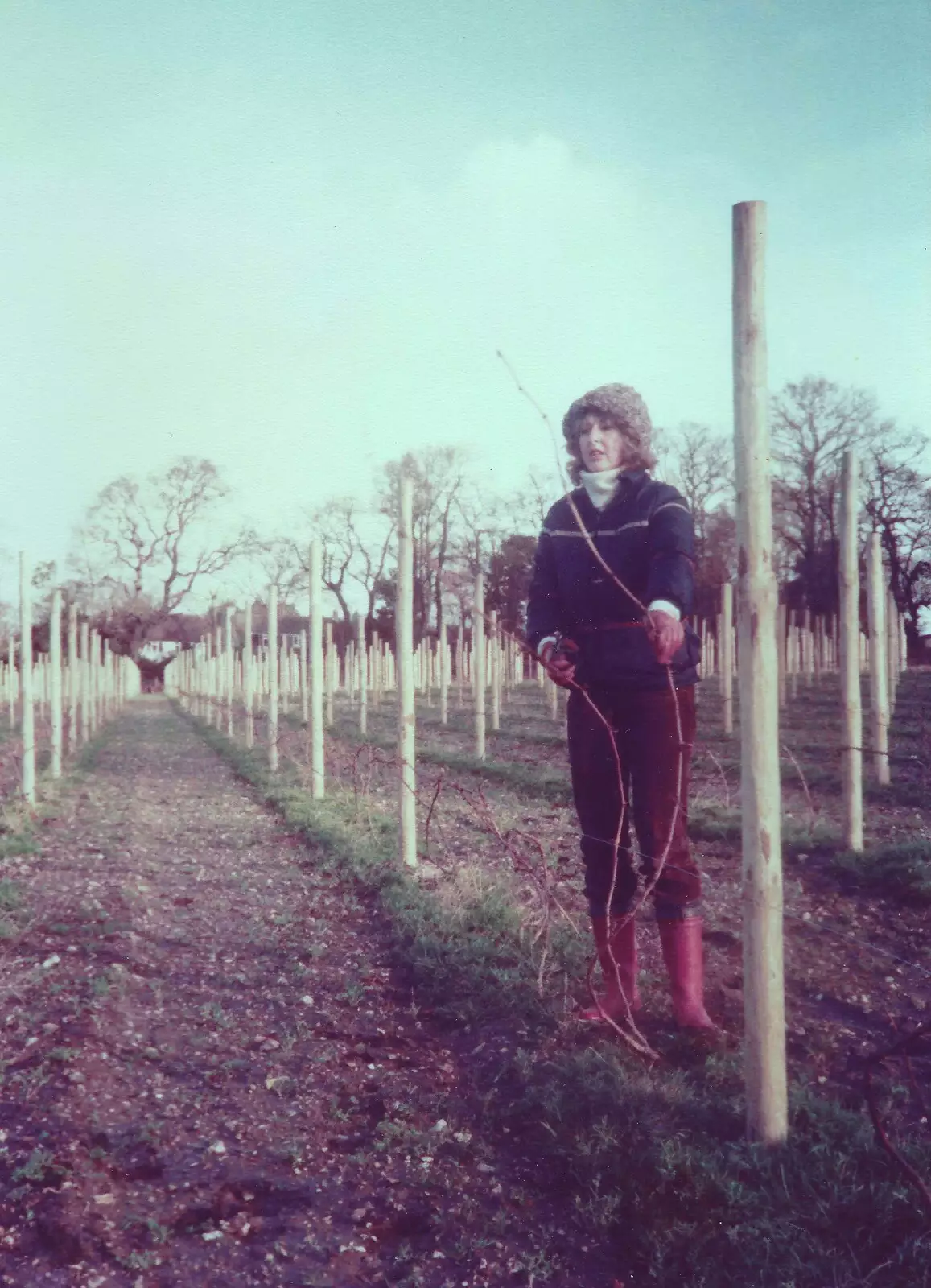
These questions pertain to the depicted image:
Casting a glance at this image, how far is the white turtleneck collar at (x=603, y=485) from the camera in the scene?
8.90 feet

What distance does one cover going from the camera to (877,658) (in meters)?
6.42

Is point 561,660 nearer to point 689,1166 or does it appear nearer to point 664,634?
point 664,634

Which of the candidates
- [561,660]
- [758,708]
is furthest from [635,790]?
[758,708]

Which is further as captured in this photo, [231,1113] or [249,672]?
[249,672]

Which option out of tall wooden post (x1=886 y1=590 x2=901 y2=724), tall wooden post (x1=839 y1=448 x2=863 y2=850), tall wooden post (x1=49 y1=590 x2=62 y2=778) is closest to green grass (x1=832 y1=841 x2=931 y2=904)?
tall wooden post (x1=839 y1=448 x2=863 y2=850)

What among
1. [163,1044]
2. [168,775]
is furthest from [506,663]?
[163,1044]

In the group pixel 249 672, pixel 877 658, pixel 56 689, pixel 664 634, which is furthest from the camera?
pixel 249 672

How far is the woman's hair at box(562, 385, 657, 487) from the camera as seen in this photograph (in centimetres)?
270

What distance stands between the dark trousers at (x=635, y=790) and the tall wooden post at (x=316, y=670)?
5341 mm

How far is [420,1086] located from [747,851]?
120 cm

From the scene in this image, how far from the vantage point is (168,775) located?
36.7ft

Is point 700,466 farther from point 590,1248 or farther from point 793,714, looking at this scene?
point 590,1248

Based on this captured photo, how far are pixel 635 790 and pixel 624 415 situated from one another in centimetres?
109

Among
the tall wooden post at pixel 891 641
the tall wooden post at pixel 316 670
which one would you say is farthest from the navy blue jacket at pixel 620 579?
the tall wooden post at pixel 891 641
